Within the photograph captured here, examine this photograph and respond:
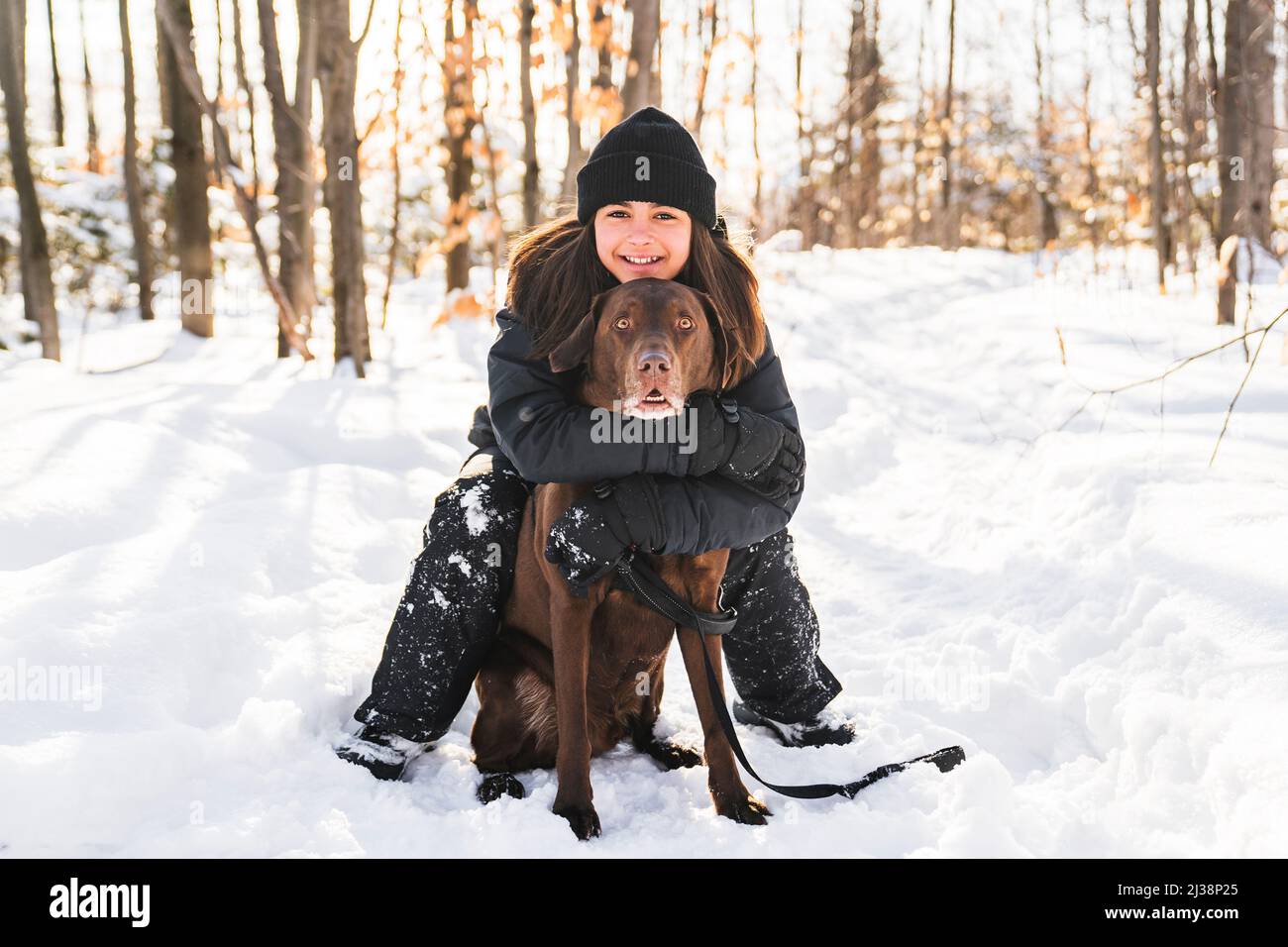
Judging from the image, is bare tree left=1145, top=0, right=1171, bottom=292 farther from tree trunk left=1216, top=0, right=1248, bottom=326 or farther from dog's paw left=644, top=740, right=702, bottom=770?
dog's paw left=644, top=740, right=702, bottom=770

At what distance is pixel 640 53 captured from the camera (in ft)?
19.7

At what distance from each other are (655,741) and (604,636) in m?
0.46

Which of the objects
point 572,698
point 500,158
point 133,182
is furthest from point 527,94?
point 133,182

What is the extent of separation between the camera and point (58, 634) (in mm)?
2389

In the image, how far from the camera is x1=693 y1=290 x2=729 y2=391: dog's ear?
7.32 ft

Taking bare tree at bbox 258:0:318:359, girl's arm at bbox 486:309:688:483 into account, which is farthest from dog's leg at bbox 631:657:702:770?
bare tree at bbox 258:0:318:359

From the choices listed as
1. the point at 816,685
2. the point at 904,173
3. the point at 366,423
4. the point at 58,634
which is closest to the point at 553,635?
the point at 816,685

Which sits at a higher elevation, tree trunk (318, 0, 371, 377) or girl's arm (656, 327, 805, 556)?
tree trunk (318, 0, 371, 377)

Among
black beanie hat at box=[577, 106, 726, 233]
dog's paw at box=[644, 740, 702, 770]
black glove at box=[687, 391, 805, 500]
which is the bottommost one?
dog's paw at box=[644, 740, 702, 770]

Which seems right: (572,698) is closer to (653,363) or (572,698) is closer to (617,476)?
(617,476)

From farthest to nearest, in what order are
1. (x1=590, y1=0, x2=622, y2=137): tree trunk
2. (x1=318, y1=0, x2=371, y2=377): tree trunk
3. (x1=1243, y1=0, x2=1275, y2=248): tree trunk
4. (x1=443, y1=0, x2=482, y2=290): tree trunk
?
1. (x1=1243, y1=0, x2=1275, y2=248): tree trunk
2. (x1=443, y1=0, x2=482, y2=290): tree trunk
3. (x1=318, y1=0, x2=371, y2=377): tree trunk
4. (x1=590, y1=0, x2=622, y2=137): tree trunk
